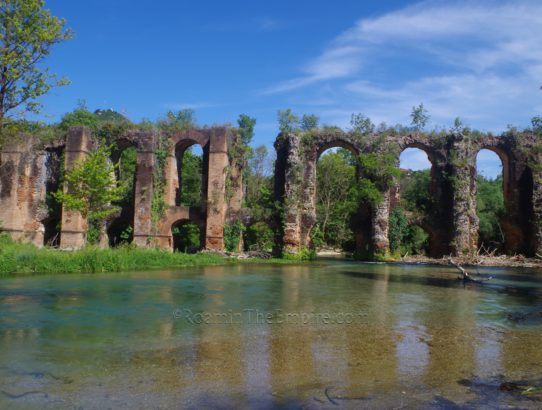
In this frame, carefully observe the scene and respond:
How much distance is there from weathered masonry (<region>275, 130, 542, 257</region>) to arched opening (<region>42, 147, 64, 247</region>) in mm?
12264

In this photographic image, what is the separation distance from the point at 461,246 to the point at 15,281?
2165cm

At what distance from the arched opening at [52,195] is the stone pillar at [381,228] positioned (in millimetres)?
17276

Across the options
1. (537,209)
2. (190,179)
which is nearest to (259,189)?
(190,179)

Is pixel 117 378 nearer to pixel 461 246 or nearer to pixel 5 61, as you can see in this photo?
pixel 5 61

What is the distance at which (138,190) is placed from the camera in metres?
27.5

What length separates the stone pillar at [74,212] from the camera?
87.4ft

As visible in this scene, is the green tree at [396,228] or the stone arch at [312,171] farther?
the stone arch at [312,171]

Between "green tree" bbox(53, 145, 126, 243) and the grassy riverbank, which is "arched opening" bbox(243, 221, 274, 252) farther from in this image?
the grassy riverbank

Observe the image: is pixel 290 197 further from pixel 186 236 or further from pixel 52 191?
pixel 52 191

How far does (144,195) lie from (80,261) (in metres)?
10.5

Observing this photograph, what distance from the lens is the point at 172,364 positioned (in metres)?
6.02

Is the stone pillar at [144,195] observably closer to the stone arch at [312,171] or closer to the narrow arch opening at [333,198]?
the stone arch at [312,171]

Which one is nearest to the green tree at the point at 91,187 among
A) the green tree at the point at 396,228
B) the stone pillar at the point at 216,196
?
the stone pillar at the point at 216,196

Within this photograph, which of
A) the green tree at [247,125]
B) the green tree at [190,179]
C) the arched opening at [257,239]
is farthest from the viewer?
the green tree at [247,125]
